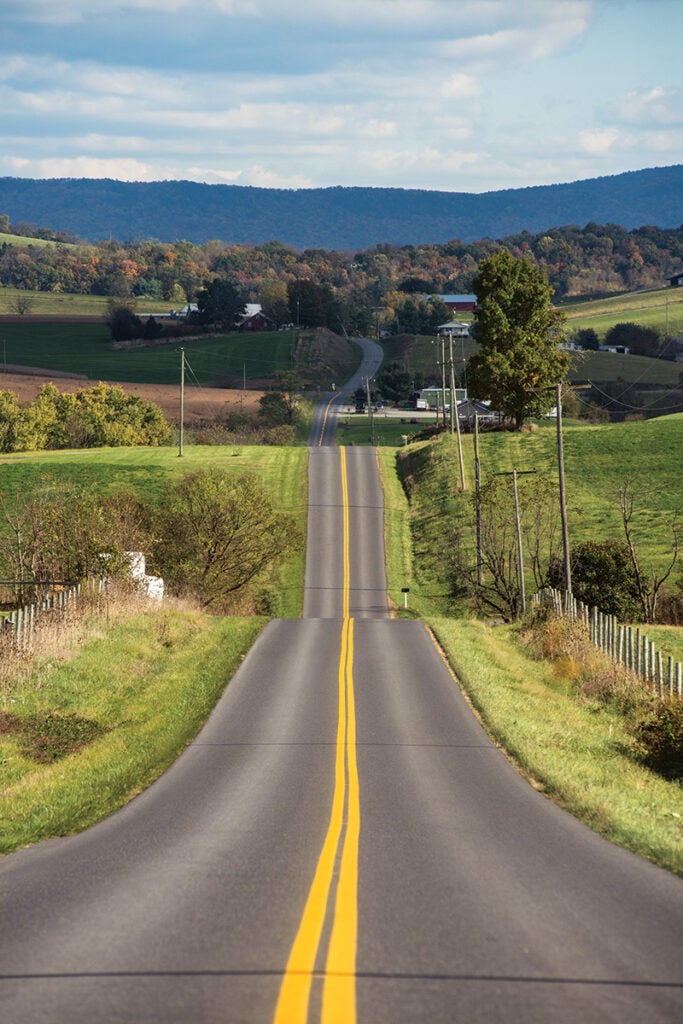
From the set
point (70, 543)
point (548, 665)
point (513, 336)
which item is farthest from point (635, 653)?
point (513, 336)

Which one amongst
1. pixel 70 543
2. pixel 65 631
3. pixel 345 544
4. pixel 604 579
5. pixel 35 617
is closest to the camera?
pixel 65 631

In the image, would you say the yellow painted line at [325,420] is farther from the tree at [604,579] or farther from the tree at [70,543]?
the tree at [70,543]

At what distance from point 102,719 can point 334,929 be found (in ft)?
46.8

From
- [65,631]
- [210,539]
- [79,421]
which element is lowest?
[65,631]

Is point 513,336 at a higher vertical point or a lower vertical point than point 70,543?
higher

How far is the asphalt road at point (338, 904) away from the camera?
304 inches

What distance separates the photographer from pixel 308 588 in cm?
6781

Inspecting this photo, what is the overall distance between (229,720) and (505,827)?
9612 mm

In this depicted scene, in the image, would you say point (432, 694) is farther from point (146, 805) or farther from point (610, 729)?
point (146, 805)

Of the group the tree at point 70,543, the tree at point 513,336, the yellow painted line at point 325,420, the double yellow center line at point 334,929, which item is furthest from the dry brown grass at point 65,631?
the yellow painted line at point 325,420

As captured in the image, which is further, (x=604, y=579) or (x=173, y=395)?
(x=173, y=395)

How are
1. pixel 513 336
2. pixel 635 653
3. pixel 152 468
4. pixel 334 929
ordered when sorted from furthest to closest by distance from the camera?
pixel 513 336, pixel 152 468, pixel 635 653, pixel 334 929

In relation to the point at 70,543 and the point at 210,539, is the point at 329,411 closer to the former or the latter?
the point at 210,539

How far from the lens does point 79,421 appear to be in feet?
415
